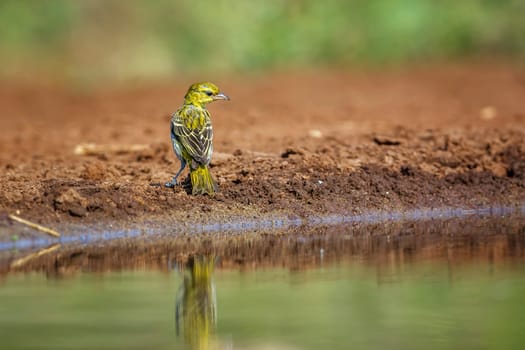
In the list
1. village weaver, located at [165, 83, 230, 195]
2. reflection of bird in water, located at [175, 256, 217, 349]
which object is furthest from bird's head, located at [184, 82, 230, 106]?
reflection of bird in water, located at [175, 256, 217, 349]

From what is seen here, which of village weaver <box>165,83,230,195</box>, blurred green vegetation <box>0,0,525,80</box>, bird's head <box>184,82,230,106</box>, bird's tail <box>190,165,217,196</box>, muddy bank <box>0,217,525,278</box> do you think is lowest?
muddy bank <box>0,217,525,278</box>

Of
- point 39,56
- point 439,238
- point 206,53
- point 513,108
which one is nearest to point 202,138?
point 439,238

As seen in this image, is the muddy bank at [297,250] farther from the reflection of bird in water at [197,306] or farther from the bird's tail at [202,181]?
the bird's tail at [202,181]

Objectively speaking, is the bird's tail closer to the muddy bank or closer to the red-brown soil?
the red-brown soil

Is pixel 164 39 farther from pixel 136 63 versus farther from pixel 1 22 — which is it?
pixel 1 22

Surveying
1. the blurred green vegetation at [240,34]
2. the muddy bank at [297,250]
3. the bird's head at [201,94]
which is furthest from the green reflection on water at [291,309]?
the blurred green vegetation at [240,34]

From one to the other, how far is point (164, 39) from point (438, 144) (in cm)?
1027

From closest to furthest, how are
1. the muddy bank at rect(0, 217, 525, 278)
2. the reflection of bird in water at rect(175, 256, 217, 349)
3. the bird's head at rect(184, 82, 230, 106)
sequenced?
the reflection of bird in water at rect(175, 256, 217, 349), the muddy bank at rect(0, 217, 525, 278), the bird's head at rect(184, 82, 230, 106)

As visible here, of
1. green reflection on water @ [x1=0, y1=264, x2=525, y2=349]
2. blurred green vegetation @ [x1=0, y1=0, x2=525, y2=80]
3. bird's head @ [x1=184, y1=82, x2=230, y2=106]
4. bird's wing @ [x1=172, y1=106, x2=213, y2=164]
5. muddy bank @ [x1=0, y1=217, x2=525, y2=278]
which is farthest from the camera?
blurred green vegetation @ [x1=0, y1=0, x2=525, y2=80]

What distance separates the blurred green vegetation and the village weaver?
9.55 metres

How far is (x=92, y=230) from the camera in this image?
1082 centimetres

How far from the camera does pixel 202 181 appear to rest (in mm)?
11508

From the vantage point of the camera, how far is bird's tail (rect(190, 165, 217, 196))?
11.5m

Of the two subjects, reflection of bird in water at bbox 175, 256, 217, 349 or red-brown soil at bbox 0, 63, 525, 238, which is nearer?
reflection of bird in water at bbox 175, 256, 217, 349
